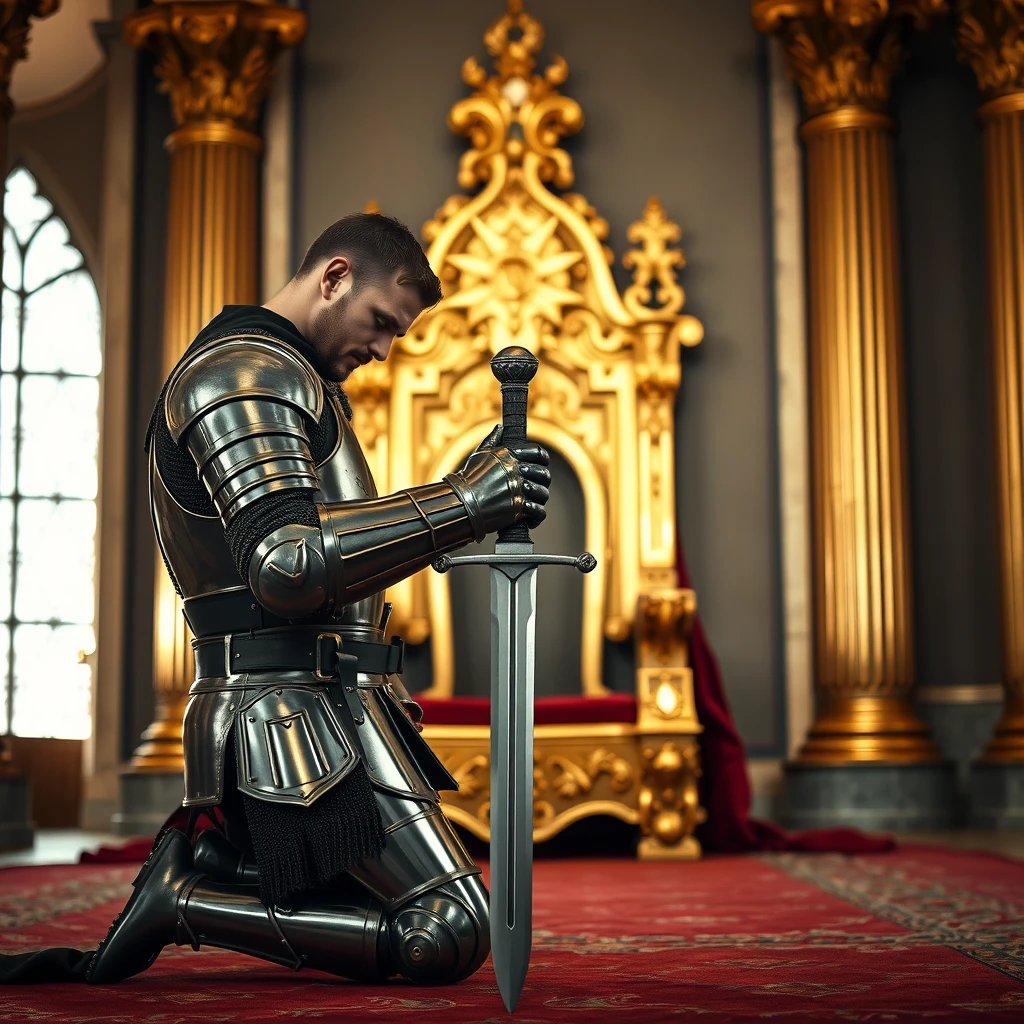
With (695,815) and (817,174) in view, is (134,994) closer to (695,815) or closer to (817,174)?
(695,815)

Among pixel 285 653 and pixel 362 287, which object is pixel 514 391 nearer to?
pixel 362 287

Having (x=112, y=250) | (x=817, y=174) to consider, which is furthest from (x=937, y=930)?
(x=112, y=250)

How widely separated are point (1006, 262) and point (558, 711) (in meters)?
2.73

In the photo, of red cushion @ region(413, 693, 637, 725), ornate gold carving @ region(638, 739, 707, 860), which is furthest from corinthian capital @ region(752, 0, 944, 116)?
ornate gold carving @ region(638, 739, 707, 860)

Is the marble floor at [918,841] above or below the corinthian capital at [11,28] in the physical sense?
below

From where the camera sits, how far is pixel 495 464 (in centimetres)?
234

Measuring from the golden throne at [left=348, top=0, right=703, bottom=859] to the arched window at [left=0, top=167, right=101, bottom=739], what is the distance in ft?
12.0

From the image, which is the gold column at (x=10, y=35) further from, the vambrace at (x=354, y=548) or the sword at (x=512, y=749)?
the sword at (x=512, y=749)

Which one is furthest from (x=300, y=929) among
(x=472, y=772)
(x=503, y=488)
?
(x=472, y=772)

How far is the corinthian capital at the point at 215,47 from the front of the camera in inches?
265

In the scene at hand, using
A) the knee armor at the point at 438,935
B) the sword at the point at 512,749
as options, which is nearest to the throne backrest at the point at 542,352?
the knee armor at the point at 438,935

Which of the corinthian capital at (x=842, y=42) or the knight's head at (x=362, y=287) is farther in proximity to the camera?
the corinthian capital at (x=842, y=42)

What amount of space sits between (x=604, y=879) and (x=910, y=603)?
2368 millimetres

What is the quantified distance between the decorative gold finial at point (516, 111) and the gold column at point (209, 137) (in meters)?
0.84
